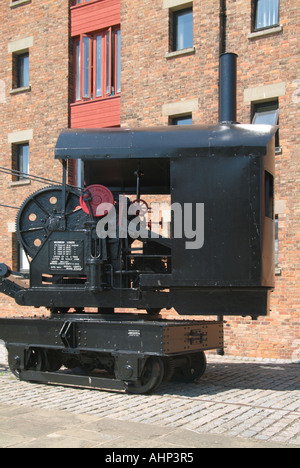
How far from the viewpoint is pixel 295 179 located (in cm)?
1287

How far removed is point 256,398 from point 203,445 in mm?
2569

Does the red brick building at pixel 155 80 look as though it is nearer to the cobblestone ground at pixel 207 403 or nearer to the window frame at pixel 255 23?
the window frame at pixel 255 23

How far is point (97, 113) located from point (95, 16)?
2.76 metres

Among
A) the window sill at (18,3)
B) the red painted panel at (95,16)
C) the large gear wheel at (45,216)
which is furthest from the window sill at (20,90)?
the large gear wheel at (45,216)

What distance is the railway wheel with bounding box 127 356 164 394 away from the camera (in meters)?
8.18

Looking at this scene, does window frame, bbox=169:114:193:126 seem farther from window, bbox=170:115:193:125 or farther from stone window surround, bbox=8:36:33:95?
stone window surround, bbox=8:36:33:95

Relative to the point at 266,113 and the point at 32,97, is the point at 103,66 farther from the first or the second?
the point at 266,113

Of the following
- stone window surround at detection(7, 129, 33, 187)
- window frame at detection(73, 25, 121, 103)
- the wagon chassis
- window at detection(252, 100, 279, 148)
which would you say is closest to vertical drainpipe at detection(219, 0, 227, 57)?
window at detection(252, 100, 279, 148)

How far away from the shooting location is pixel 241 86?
1382 cm

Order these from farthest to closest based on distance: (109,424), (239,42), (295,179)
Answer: (239,42)
(295,179)
(109,424)

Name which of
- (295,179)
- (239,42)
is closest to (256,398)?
(295,179)

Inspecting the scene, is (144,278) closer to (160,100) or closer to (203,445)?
(203,445)

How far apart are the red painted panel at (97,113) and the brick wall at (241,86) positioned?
44cm

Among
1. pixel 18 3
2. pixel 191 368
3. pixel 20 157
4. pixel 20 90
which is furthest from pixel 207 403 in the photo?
pixel 18 3
